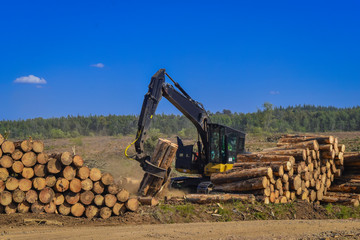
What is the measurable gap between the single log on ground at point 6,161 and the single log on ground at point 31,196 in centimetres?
76

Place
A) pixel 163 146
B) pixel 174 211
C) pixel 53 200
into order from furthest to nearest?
pixel 163 146 → pixel 174 211 → pixel 53 200

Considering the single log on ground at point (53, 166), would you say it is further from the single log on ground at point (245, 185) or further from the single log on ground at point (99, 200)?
the single log on ground at point (245, 185)

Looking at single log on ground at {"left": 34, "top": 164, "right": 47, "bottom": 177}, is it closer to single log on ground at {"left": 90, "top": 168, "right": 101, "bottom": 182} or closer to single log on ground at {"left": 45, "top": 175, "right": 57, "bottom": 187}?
single log on ground at {"left": 45, "top": 175, "right": 57, "bottom": 187}

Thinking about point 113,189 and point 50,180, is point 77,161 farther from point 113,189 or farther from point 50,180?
point 113,189

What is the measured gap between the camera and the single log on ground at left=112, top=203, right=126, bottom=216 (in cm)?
1008

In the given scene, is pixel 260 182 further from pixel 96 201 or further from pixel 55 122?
pixel 55 122

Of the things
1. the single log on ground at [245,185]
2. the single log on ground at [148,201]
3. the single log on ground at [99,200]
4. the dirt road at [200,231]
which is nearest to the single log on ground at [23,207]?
the dirt road at [200,231]

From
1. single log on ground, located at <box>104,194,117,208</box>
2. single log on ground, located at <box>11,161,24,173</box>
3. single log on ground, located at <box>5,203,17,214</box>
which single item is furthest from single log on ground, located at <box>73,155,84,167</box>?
single log on ground, located at <box>5,203,17,214</box>

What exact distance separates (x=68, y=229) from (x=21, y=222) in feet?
3.55

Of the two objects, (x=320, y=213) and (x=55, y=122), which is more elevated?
(x=55, y=122)

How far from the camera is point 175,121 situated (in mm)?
55750

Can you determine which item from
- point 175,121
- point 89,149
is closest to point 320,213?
point 89,149

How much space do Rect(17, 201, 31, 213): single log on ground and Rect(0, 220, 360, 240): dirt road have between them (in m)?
0.69

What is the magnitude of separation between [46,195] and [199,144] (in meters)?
6.81
